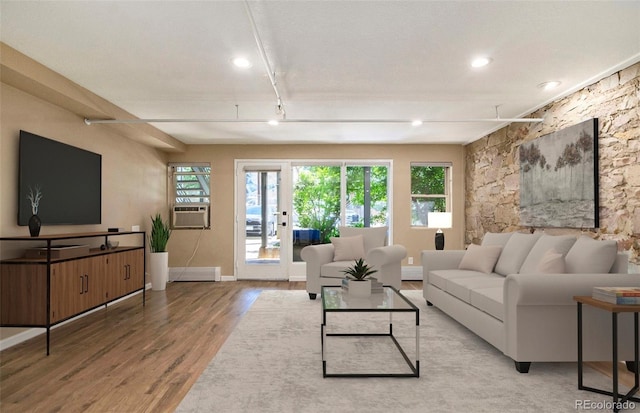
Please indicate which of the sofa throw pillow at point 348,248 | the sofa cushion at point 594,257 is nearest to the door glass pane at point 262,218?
the sofa throw pillow at point 348,248

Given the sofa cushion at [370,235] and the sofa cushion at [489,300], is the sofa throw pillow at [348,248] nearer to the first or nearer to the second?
the sofa cushion at [370,235]

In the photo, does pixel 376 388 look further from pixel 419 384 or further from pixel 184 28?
pixel 184 28

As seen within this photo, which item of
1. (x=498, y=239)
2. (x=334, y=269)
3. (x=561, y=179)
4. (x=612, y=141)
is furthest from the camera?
(x=334, y=269)

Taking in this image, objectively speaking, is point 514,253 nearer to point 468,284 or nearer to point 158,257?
point 468,284

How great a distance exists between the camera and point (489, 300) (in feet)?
10.8

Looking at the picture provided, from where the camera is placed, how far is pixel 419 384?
2.67 metres

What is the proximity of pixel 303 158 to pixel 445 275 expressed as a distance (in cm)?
372

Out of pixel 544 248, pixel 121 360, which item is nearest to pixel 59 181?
pixel 121 360

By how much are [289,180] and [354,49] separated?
430 centimetres

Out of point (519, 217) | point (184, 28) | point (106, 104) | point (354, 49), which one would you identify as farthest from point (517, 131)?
point (106, 104)

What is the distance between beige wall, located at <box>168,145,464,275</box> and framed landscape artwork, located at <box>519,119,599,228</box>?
227 centimetres

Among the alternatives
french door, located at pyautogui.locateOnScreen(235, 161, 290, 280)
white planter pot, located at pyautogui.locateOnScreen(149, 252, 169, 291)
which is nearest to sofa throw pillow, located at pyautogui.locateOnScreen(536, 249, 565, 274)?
french door, located at pyautogui.locateOnScreen(235, 161, 290, 280)

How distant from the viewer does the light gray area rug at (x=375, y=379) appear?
2389mm

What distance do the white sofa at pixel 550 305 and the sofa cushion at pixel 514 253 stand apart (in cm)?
14
